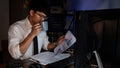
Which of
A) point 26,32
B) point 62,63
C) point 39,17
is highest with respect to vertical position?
point 39,17

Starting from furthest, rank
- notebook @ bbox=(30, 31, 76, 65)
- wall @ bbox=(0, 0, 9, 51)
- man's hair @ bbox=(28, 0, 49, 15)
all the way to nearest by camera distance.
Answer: wall @ bbox=(0, 0, 9, 51) → man's hair @ bbox=(28, 0, 49, 15) → notebook @ bbox=(30, 31, 76, 65)

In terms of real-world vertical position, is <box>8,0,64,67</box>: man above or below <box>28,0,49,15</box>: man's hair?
below

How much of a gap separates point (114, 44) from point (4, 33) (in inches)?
132

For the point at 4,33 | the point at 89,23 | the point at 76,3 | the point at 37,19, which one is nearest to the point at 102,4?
the point at 76,3

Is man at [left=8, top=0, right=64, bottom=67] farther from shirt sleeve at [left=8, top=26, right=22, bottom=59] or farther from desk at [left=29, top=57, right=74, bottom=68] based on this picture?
desk at [left=29, top=57, right=74, bottom=68]

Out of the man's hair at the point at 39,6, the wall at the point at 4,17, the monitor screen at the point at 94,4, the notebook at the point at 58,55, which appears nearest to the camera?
the notebook at the point at 58,55

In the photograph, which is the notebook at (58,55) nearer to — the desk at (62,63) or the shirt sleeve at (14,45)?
the desk at (62,63)

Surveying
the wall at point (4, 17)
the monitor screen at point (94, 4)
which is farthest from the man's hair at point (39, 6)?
the wall at point (4, 17)

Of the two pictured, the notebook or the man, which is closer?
the notebook

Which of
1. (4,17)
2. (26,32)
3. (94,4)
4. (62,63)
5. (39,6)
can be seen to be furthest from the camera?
(4,17)

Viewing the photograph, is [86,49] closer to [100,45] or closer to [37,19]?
[100,45]

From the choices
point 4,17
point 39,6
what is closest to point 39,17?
point 39,6

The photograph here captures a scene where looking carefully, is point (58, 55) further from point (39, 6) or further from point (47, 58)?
point (39, 6)

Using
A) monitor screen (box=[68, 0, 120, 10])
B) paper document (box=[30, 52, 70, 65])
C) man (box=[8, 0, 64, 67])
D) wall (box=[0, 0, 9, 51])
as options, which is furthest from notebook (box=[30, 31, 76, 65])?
wall (box=[0, 0, 9, 51])
